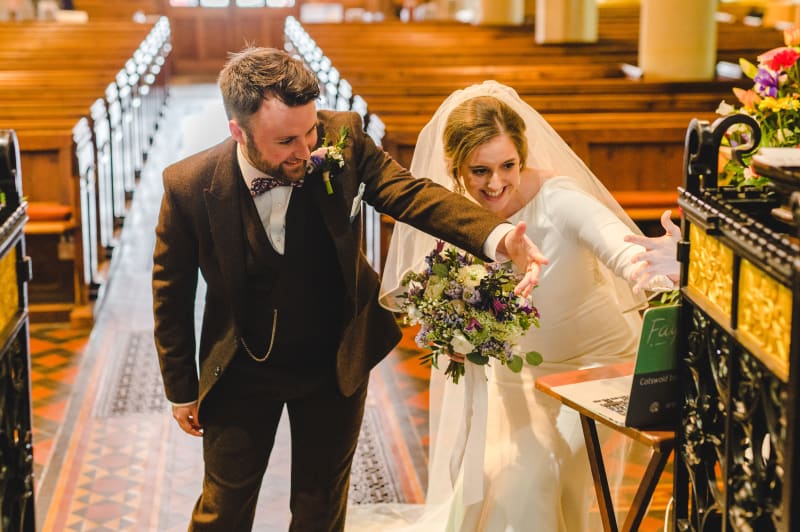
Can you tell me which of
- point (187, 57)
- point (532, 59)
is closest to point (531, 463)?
point (532, 59)

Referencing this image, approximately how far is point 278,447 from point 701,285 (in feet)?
10.4

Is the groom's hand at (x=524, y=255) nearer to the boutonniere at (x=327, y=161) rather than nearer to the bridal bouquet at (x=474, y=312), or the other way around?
the bridal bouquet at (x=474, y=312)

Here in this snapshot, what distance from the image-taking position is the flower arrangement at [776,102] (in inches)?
109

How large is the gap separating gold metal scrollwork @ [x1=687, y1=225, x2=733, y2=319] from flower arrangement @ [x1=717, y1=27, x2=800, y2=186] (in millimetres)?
292

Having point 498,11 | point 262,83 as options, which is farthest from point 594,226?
point 498,11

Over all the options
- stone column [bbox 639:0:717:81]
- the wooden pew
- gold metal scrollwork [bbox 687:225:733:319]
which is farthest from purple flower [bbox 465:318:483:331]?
stone column [bbox 639:0:717:81]

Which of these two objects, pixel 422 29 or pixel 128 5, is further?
pixel 128 5

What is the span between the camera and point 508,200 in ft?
11.5

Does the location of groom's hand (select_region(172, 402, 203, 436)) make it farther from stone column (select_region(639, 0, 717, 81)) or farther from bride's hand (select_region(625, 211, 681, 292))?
stone column (select_region(639, 0, 717, 81))

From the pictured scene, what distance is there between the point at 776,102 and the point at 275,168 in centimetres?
125

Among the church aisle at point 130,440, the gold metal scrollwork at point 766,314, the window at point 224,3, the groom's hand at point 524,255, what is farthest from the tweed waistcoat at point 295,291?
the window at point 224,3

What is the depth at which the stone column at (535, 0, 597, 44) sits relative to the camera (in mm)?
15234

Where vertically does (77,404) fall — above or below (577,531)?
below

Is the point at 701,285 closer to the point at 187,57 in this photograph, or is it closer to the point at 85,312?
the point at 85,312
